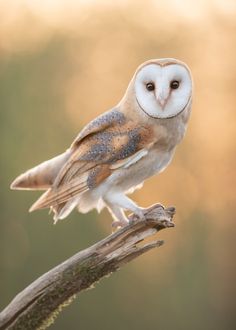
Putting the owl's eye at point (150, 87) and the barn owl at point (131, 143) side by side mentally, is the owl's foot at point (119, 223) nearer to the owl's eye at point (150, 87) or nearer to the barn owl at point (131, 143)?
the barn owl at point (131, 143)

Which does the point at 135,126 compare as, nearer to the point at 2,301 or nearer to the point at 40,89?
the point at 2,301

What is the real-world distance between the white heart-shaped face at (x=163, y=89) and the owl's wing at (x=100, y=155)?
90mm

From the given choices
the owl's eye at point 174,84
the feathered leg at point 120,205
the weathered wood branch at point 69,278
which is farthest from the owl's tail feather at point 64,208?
the owl's eye at point 174,84

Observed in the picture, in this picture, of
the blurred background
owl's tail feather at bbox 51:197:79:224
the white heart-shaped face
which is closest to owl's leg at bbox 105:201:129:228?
owl's tail feather at bbox 51:197:79:224

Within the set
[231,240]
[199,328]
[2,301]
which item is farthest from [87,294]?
[231,240]

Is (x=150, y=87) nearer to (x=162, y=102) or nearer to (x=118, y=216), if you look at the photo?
(x=162, y=102)

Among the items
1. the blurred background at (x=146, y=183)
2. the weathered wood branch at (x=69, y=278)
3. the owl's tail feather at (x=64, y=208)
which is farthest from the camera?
the blurred background at (x=146, y=183)

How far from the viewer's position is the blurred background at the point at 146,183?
30.7 ft

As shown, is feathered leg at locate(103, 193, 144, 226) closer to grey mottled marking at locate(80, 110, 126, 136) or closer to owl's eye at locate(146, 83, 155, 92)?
grey mottled marking at locate(80, 110, 126, 136)

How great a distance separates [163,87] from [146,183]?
637 cm

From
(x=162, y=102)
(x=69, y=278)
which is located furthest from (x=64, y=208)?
(x=162, y=102)

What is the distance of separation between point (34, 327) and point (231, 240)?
25.4 feet

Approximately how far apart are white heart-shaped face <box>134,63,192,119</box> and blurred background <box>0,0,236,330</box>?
5.74 meters

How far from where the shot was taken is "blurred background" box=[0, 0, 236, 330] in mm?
9344
